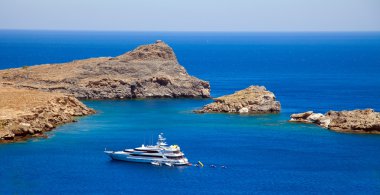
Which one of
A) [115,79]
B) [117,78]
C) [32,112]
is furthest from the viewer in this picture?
[117,78]

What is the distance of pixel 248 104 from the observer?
417 ft

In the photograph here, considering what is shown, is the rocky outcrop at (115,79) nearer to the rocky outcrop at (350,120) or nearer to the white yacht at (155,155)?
the rocky outcrop at (350,120)

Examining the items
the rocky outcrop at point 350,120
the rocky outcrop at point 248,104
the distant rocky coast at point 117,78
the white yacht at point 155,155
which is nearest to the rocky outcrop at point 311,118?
the rocky outcrop at point 350,120

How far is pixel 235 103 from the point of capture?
12725cm

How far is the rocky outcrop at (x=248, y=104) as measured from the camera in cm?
12650

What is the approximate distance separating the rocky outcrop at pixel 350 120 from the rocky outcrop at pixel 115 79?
1342 inches

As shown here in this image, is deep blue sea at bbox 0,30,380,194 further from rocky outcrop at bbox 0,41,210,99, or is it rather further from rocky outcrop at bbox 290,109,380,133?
rocky outcrop at bbox 0,41,210,99

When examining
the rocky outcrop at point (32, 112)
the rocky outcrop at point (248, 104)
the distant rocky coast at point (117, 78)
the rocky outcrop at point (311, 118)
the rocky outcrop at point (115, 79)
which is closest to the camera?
the rocky outcrop at point (32, 112)

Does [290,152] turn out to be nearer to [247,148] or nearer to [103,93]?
[247,148]

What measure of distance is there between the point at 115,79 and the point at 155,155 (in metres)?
57.0

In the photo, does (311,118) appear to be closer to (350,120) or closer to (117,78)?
(350,120)

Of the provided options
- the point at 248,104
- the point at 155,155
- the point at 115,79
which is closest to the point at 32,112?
the point at 155,155

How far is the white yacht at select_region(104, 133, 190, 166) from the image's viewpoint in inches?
3524

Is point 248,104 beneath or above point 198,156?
above
